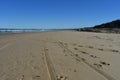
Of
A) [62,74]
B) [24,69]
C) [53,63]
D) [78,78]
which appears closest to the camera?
[78,78]

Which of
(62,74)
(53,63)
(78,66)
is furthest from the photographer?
(53,63)

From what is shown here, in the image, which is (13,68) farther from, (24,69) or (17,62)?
(17,62)

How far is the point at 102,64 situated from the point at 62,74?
6.20 feet

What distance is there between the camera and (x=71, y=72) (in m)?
5.07

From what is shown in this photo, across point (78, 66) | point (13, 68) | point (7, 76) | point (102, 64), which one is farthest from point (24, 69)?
point (102, 64)

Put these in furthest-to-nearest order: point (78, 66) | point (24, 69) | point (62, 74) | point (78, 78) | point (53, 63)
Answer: point (53, 63) < point (78, 66) < point (24, 69) < point (62, 74) < point (78, 78)

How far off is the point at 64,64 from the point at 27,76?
1.67 metres

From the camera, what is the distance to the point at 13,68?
547 centimetres

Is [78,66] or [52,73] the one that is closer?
[52,73]

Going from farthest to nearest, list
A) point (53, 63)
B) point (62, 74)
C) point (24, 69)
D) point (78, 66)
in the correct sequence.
Answer: point (53, 63) → point (78, 66) → point (24, 69) → point (62, 74)

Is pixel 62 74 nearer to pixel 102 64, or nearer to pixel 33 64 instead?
pixel 33 64

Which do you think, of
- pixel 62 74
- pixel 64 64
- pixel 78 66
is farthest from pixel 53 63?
pixel 62 74

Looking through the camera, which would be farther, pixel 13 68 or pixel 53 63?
pixel 53 63

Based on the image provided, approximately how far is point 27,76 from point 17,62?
1.68 m
